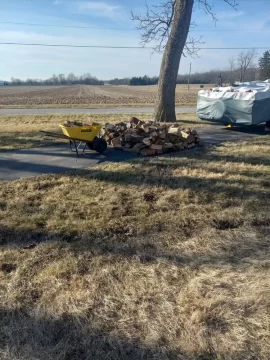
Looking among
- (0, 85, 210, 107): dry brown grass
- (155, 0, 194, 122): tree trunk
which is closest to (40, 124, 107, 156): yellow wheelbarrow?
(155, 0, 194, 122): tree trunk

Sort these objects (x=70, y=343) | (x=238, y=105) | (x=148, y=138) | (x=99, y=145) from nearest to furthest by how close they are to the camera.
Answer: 1. (x=70, y=343)
2. (x=99, y=145)
3. (x=148, y=138)
4. (x=238, y=105)

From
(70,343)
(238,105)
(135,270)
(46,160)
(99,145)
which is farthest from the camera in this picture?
(238,105)

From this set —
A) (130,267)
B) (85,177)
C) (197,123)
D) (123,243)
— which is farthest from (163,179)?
(197,123)

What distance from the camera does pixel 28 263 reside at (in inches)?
129

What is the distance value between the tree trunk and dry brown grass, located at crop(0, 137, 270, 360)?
26.5 ft

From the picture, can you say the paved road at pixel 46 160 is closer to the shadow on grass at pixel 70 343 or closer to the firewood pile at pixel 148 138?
the firewood pile at pixel 148 138

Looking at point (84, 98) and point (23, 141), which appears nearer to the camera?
point (23, 141)

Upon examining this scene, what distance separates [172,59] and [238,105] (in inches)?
140

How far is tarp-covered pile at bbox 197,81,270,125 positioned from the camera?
35.0ft

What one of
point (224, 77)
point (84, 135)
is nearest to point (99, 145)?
point (84, 135)

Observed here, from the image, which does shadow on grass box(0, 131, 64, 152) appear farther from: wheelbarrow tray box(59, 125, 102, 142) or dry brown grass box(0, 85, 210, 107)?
dry brown grass box(0, 85, 210, 107)

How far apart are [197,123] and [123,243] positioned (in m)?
10.6

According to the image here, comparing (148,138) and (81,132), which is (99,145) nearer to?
(81,132)

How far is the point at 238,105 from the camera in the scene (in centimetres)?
1098
